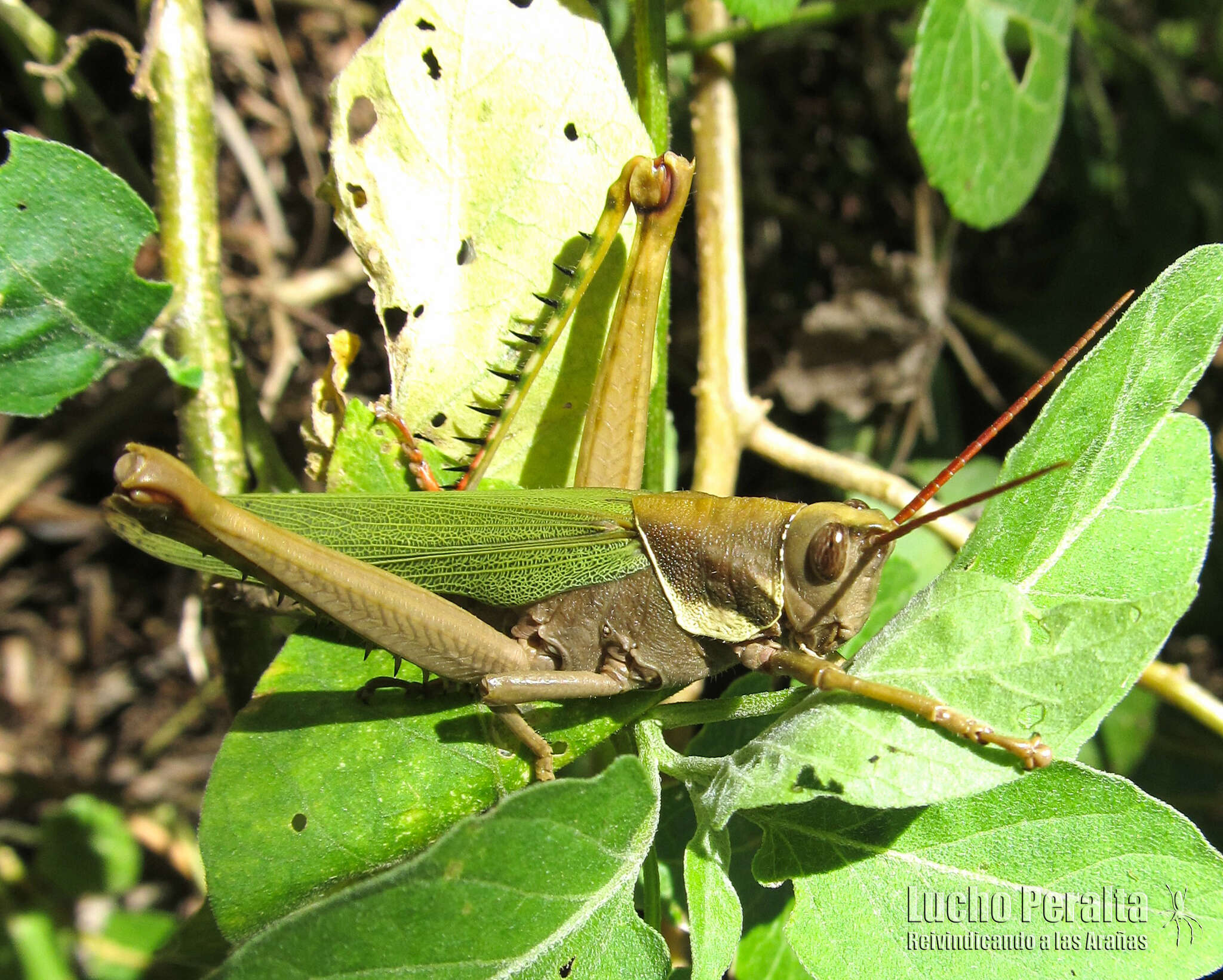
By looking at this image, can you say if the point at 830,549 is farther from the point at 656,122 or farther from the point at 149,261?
the point at 149,261

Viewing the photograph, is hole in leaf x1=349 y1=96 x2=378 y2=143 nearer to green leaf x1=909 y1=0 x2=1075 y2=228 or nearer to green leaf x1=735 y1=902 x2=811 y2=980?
green leaf x1=909 y1=0 x2=1075 y2=228

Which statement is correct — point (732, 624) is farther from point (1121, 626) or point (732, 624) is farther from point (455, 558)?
point (1121, 626)

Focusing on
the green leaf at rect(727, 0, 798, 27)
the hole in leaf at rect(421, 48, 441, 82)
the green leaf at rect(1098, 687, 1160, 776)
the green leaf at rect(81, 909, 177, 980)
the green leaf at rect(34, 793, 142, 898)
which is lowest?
the green leaf at rect(81, 909, 177, 980)

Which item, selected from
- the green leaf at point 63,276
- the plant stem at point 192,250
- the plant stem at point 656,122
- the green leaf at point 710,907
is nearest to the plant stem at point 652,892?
the green leaf at point 710,907

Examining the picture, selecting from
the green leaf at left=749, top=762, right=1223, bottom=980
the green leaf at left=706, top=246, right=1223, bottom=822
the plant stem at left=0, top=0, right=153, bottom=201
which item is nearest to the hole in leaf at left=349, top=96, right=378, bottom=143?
the plant stem at left=0, top=0, right=153, bottom=201

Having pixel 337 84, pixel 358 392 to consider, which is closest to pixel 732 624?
pixel 337 84

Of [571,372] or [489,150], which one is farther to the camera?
[571,372]

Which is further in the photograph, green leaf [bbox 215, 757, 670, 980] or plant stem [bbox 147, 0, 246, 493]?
plant stem [bbox 147, 0, 246, 493]
